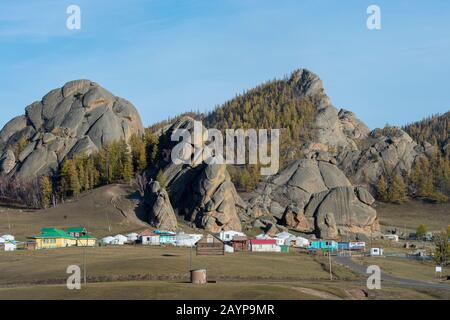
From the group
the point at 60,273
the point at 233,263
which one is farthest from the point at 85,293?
the point at 233,263

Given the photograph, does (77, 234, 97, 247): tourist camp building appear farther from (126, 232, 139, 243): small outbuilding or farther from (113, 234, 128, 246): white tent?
(126, 232, 139, 243): small outbuilding

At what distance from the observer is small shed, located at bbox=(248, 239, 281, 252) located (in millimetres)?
145500

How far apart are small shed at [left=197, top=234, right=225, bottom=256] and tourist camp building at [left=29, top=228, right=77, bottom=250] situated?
27186 mm

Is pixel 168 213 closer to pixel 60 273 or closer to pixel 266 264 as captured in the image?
pixel 266 264

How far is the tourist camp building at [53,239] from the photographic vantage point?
14075 centimetres

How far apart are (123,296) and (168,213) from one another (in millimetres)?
102134

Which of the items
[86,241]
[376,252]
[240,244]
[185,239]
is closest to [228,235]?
[240,244]

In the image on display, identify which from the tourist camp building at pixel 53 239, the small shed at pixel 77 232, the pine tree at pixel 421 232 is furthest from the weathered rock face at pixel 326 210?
the tourist camp building at pixel 53 239

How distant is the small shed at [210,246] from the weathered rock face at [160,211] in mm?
28822

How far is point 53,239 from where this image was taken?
142m

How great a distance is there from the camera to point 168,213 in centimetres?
16938

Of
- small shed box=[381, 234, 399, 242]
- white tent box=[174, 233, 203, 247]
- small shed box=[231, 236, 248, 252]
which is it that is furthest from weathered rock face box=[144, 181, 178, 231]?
small shed box=[381, 234, 399, 242]

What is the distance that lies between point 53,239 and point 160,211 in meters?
32.0

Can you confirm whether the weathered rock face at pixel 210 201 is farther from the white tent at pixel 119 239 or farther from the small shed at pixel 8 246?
the small shed at pixel 8 246
